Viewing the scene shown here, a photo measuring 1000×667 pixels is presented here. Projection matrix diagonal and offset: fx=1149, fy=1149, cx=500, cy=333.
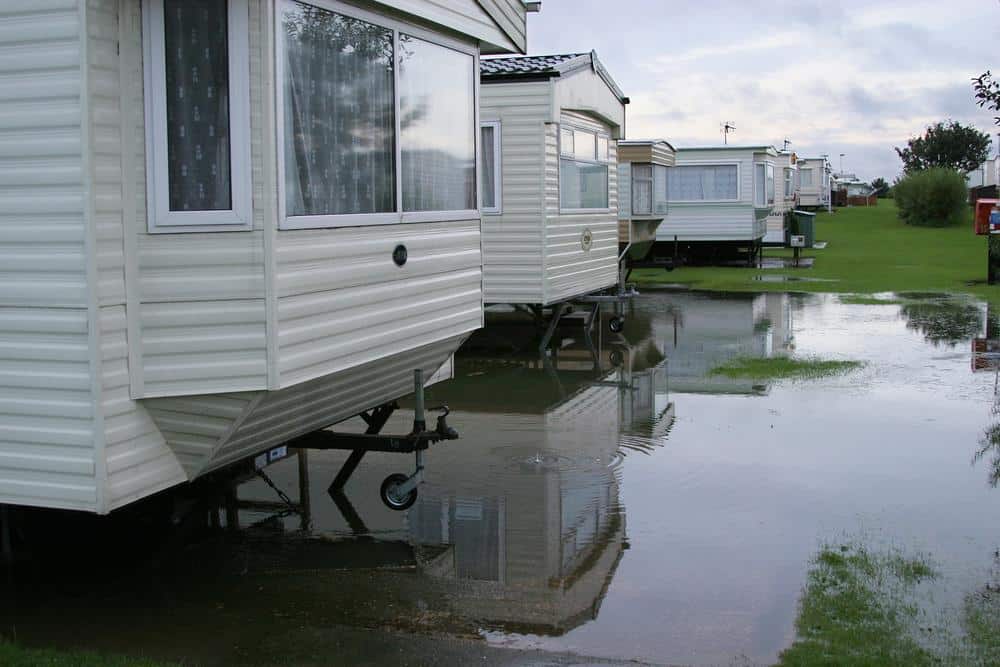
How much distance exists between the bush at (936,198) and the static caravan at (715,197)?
20688 millimetres

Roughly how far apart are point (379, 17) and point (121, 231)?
2.04m

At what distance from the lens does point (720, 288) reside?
24.0 meters

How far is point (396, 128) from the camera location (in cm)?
649

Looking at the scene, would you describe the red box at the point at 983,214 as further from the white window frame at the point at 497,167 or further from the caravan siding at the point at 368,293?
the caravan siding at the point at 368,293

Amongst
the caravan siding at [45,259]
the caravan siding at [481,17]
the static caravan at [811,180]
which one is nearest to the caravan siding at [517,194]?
the caravan siding at [481,17]

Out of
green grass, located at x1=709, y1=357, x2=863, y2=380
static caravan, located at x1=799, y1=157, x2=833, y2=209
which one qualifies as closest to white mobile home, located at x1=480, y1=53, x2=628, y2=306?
green grass, located at x1=709, y1=357, x2=863, y2=380

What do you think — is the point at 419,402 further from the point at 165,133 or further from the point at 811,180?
the point at 811,180

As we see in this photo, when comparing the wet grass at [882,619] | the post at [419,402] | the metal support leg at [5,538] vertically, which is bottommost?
→ the wet grass at [882,619]

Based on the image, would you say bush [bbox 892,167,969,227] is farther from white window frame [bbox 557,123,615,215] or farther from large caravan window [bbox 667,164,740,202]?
white window frame [bbox 557,123,615,215]

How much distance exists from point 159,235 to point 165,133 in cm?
46

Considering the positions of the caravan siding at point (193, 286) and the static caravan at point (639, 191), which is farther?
the static caravan at point (639, 191)

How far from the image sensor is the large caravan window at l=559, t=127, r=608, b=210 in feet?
48.4

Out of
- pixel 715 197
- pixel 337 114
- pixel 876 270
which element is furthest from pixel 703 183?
pixel 337 114

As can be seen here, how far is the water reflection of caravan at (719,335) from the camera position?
42.0ft
